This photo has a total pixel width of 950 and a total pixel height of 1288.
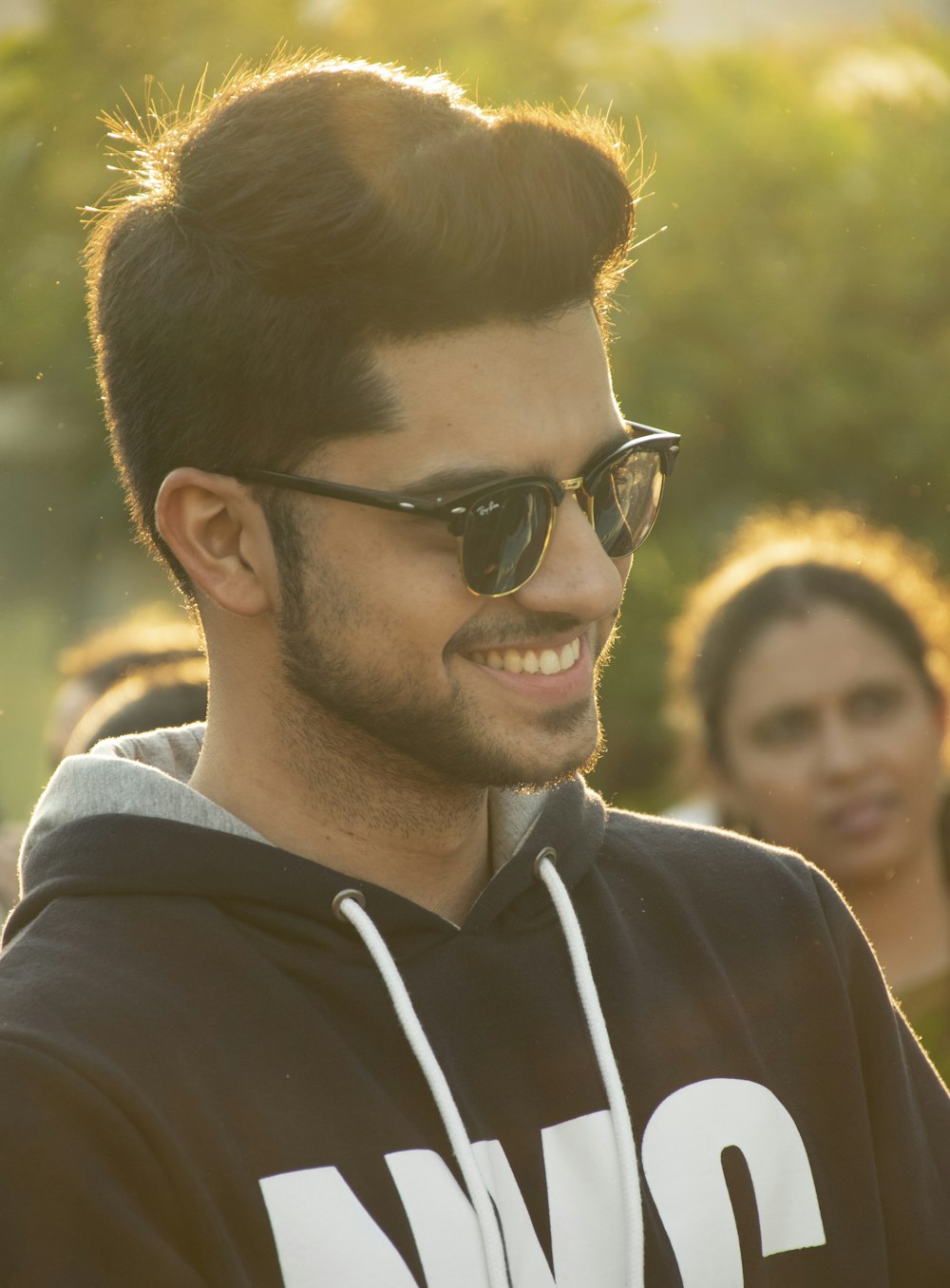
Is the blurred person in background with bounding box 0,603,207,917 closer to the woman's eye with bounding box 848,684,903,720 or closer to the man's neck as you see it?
the man's neck

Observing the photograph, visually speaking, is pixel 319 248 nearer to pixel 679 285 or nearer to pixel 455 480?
pixel 455 480

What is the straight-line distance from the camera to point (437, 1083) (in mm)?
1801

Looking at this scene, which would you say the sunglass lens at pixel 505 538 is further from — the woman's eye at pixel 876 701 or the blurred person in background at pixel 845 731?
the woman's eye at pixel 876 701

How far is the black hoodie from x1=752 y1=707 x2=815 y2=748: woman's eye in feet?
5.95

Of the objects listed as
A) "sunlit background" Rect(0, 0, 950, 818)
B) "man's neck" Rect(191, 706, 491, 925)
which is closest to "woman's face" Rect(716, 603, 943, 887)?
"man's neck" Rect(191, 706, 491, 925)

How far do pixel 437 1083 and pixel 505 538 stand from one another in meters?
0.57

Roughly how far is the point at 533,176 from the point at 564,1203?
1.14 m

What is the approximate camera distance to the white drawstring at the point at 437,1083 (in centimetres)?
174

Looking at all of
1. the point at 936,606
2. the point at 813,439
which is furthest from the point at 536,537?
the point at 813,439

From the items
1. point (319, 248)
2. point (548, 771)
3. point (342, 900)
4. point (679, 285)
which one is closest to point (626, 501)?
point (548, 771)

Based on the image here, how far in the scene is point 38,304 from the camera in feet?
21.0

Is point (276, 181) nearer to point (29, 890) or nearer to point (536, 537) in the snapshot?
point (536, 537)

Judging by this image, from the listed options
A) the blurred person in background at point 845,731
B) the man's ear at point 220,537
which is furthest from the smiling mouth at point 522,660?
the blurred person in background at point 845,731

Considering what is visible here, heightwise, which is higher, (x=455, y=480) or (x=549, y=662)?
(x=455, y=480)
